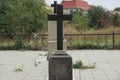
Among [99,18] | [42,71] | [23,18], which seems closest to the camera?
[42,71]

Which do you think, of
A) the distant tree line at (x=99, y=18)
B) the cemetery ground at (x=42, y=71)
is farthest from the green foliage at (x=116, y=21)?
the cemetery ground at (x=42, y=71)

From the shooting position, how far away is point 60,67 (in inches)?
391

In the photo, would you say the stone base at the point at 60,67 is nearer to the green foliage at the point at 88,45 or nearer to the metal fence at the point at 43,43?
the metal fence at the point at 43,43

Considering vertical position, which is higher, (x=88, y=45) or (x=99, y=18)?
(x=99, y=18)

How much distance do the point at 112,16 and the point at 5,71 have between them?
111ft

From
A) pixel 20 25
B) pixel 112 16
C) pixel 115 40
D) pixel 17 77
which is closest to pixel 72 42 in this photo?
pixel 115 40

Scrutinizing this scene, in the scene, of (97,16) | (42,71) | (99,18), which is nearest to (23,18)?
(99,18)

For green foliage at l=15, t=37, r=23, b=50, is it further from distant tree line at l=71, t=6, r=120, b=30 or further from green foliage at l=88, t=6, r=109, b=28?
green foliage at l=88, t=6, r=109, b=28

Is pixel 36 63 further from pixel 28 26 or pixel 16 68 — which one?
pixel 28 26

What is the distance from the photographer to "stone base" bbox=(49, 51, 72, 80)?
9.89 metres

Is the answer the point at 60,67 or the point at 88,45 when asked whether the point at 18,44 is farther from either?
the point at 60,67

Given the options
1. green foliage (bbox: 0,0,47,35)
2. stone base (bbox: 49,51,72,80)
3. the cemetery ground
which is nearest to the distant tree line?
green foliage (bbox: 0,0,47,35)

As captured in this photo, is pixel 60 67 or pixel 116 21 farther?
pixel 116 21

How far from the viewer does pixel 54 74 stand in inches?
392
